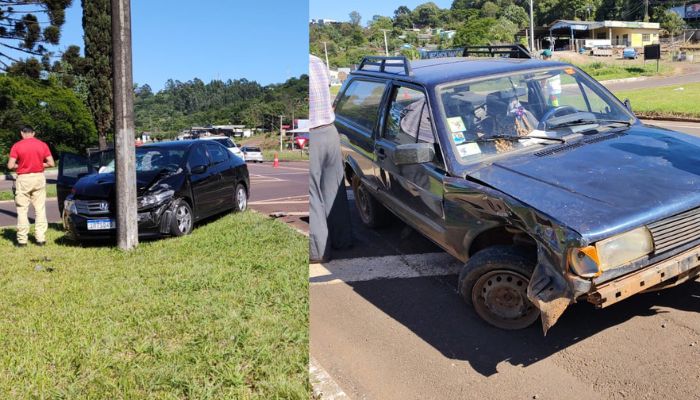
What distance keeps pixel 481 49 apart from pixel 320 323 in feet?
4.19

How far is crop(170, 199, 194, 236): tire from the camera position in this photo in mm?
3537

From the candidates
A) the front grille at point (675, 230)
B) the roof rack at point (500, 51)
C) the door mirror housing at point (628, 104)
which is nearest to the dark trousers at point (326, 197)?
the front grille at point (675, 230)

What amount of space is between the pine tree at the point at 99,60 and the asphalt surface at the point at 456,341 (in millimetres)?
2020

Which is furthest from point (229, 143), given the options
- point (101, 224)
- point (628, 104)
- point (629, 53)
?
point (629, 53)

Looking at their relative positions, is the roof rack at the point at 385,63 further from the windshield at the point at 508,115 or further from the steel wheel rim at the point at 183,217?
the steel wheel rim at the point at 183,217

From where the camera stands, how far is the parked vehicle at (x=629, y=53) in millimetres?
2960

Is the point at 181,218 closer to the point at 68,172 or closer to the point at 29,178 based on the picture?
the point at 68,172

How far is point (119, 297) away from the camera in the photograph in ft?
8.95

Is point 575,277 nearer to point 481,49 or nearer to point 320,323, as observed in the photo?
point 320,323

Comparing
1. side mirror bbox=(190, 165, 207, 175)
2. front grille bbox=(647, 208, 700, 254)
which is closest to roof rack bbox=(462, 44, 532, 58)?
front grille bbox=(647, 208, 700, 254)

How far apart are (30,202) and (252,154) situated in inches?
64.1

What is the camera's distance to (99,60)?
10.8 feet

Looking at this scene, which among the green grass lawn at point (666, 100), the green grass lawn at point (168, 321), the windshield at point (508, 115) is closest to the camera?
the green grass lawn at point (168, 321)

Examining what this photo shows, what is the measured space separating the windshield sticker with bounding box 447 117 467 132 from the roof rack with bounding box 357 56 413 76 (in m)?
0.36
